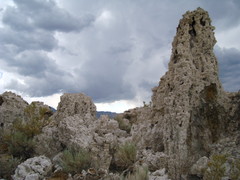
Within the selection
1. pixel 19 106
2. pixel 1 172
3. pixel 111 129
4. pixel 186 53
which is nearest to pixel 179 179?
pixel 186 53

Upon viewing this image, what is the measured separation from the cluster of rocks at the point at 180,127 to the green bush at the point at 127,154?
22cm

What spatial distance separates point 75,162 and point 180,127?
2834 millimetres

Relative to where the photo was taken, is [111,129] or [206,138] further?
[111,129]

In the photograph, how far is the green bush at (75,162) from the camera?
25.0 feet

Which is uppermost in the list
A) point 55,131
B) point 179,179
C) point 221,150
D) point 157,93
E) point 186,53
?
point 186,53

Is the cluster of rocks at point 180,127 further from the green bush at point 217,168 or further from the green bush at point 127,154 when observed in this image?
the green bush at point 217,168

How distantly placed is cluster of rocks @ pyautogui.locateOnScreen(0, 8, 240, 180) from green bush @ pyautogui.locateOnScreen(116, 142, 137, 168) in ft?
0.71

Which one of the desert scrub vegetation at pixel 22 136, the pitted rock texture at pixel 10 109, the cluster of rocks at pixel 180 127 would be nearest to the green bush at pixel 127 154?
the cluster of rocks at pixel 180 127

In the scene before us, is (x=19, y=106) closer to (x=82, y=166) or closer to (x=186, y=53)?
(x=82, y=166)

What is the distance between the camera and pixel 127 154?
7.90m

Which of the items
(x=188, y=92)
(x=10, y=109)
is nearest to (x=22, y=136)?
(x=10, y=109)

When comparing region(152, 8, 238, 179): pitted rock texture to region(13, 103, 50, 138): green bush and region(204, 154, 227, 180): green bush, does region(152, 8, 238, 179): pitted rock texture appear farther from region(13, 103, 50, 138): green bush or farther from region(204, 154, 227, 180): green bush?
region(13, 103, 50, 138): green bush

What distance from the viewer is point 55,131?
9.69 m

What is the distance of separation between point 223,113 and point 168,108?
146 centimetres
